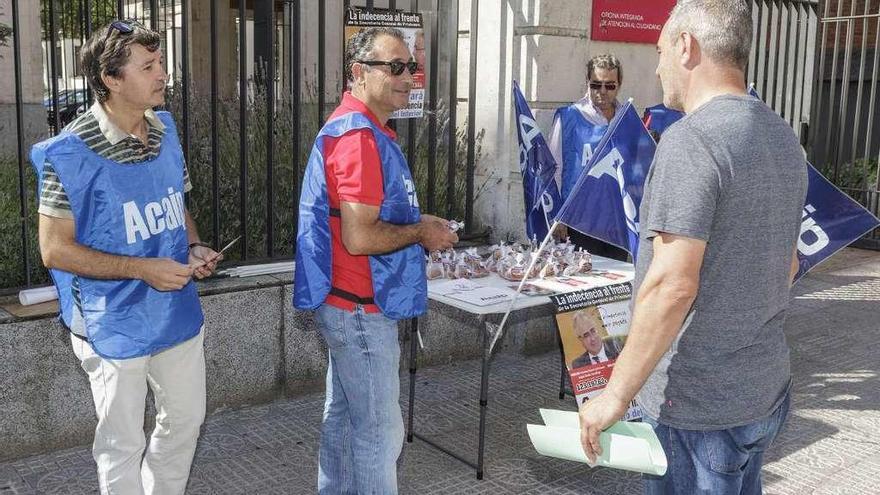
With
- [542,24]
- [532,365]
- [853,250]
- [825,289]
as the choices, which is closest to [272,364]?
[532,365]

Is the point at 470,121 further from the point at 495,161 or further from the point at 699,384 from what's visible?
the point at 699,384

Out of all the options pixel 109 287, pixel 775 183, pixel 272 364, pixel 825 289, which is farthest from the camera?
pixel 825 289

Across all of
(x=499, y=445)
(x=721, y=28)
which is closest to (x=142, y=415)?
(x=499, y=445)

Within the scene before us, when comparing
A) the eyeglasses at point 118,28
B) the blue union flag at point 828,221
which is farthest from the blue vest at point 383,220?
the blue union flag at point 828,221

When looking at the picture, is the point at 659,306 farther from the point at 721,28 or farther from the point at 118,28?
the point at 118,28

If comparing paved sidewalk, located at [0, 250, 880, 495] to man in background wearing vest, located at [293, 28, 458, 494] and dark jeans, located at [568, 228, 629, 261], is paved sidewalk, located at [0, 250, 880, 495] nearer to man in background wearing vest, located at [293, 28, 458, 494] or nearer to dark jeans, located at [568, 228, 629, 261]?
dark jeans, located at [568, 228, 629, 261]

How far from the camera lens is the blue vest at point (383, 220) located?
3.09 m

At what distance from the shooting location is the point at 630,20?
659 centimetres

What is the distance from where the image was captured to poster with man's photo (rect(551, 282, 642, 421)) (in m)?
4.26

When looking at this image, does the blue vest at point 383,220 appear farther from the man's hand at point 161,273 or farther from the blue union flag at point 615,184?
the blue union flag at point 615,184

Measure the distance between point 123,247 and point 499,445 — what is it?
8.02ft

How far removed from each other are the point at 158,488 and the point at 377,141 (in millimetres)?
1476

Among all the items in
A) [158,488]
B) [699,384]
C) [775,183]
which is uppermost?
[775,183]

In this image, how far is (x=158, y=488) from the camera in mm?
3186
